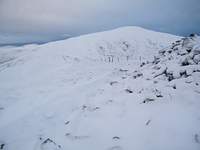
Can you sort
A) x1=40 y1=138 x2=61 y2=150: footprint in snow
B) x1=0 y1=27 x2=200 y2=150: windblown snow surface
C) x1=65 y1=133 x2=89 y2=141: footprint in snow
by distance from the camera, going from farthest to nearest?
1. x1=65 y1=133 x2=89 y2=141: footprint in snow
2. x1=40 y1=138 x2=61 y2=150: footprint in snow
3. x1=0 y1=27 x2=200 y2=150: windblown snow surface

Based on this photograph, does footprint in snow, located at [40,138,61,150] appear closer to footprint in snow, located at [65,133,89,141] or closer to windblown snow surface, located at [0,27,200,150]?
windblown snow surface, located at [0,27,200,150]

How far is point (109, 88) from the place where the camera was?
835 centimetres

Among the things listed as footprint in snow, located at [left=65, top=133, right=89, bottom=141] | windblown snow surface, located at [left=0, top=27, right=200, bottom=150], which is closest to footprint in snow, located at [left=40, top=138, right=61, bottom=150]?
windblown snow surface, located at [left=0, top=27, right=200, bottom=150]

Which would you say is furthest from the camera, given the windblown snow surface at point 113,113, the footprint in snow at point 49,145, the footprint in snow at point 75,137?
the footprint in snow at point 75,137

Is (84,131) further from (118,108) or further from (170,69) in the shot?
(170,69)

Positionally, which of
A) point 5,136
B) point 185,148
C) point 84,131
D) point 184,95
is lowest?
point 5,136

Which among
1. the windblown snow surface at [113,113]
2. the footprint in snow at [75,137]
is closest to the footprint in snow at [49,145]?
the windblown snow surface at [113,113]

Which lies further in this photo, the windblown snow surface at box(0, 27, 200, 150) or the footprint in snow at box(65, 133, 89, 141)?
the footprint in snow at box(65, 133, 89, 141)

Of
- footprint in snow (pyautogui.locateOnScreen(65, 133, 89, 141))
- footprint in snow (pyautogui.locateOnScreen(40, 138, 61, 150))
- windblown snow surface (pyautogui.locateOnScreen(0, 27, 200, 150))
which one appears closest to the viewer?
windblown snow surface (pyautogui.locateOnScreen(0, 27, 200, 150))

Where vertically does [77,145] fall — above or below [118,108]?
below

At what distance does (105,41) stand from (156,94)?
3172 cm

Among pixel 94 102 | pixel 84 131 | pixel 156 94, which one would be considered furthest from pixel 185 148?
pixel 94 102

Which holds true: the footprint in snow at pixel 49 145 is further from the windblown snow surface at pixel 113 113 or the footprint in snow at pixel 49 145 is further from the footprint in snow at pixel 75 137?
the footprint in snow at pixel 75 137

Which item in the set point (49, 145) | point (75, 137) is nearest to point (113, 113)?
point (75, 137)
